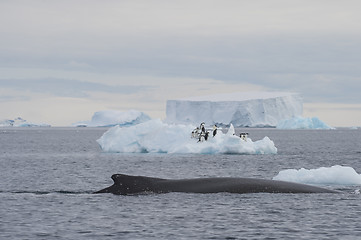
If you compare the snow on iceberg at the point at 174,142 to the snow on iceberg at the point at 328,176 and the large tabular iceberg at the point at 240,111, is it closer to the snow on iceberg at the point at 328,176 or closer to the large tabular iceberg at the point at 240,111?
the snow on iceberg at the point at 328,176

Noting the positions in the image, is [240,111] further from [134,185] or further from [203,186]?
[134,185]

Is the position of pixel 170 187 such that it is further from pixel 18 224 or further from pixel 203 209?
pixel 18 224

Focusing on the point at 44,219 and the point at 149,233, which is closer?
the point at 149,233

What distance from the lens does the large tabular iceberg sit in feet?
511

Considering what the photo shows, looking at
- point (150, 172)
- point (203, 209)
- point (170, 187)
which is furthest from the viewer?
point (150, 172)

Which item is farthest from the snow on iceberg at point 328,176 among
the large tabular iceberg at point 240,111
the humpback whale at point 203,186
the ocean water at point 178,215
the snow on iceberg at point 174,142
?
the large tabular iceberg at point 240,111

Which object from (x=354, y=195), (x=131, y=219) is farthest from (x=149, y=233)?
(x=354, y=195)

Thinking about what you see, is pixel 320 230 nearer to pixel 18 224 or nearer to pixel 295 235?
pixel 295 235

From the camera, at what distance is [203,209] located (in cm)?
1931

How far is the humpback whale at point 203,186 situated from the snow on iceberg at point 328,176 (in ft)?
13.4

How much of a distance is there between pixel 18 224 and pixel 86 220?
1.84m

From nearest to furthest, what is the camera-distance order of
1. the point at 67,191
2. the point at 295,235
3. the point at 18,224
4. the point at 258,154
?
the point at 295,235 < the point at 18,224 < the point at 67,191 < the point at 258,154

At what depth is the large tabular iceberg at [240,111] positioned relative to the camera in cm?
15575

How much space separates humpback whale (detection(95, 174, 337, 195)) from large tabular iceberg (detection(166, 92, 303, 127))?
130371mm
